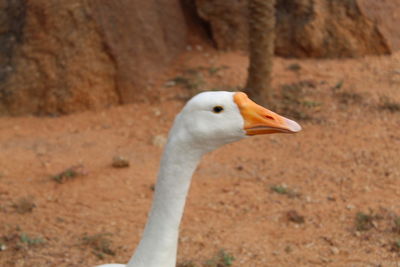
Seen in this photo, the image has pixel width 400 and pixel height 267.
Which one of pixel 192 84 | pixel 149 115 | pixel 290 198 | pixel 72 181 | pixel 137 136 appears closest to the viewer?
pixel 290 198

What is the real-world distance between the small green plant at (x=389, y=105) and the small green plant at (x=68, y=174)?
3487 millimetres

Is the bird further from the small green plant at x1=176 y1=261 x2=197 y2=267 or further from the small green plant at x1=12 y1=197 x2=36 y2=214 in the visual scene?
the small green plant at x1=12 y1=197 x2=36 y2=214

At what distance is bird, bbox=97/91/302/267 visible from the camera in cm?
257

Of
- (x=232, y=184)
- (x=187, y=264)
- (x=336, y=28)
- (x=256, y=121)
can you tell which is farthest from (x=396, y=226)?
(x=336, y=28)

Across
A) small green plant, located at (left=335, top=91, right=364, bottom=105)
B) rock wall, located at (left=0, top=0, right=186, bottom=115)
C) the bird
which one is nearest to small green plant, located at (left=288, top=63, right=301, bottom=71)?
small green plant, located at (left=335, top=91, right=364, bottom=105)

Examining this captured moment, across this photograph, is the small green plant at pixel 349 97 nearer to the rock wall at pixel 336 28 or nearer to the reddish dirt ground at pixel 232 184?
the reddish dirt ground at pixel 232 184

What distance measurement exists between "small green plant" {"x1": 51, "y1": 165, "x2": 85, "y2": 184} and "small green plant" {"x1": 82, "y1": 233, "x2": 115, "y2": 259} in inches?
39.0

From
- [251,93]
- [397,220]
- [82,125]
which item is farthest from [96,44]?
[397,220]

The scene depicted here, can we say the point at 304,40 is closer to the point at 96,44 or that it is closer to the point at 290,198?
the point at 96,44

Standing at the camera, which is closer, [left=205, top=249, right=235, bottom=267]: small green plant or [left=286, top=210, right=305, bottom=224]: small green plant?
[left=205, top=249, right=235, bottom=267]: small green plant

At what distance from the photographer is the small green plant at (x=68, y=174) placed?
17.9 feet

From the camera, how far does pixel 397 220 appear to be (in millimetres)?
4543

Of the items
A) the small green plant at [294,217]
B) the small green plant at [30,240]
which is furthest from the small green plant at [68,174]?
the small green plant at [294,217]

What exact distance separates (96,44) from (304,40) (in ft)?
9.83
